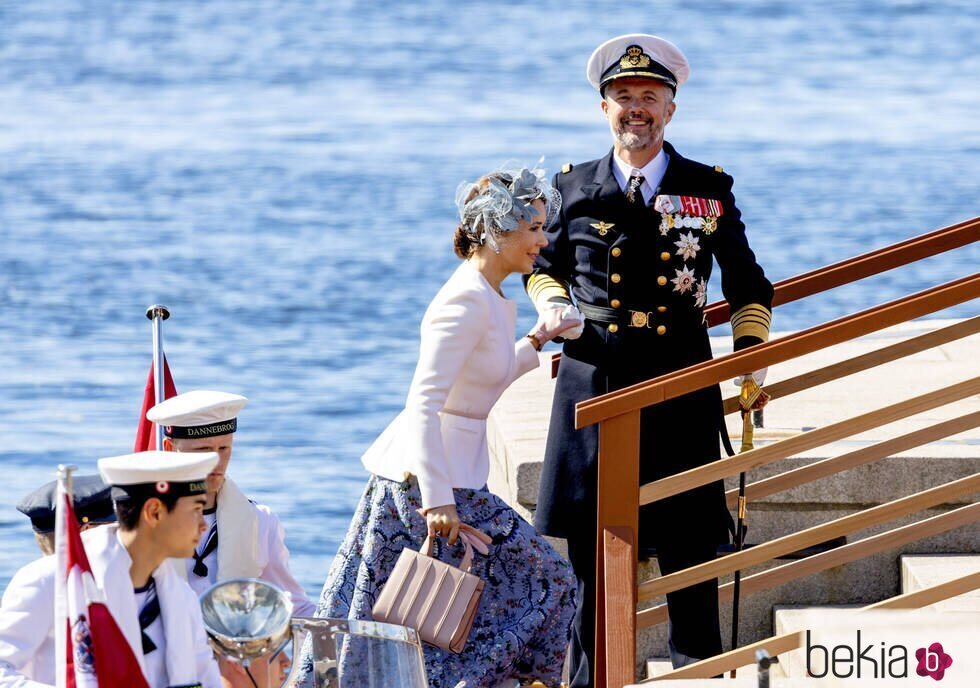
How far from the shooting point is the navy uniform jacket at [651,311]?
598 cm

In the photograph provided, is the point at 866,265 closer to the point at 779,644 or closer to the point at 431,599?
the point at 779,644

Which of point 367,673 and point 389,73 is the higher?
point 389,73

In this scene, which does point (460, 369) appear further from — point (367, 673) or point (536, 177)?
point (367, 673)

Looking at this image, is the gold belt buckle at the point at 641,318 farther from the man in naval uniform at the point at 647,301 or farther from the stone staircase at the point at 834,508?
the stone staircase at the point at 834,508

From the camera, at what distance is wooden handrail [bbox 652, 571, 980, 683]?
5.78m

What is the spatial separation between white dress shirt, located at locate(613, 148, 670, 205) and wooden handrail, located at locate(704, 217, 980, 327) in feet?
2.75

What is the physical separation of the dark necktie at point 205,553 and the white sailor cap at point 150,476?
116 cm

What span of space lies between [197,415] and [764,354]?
1.53 meters

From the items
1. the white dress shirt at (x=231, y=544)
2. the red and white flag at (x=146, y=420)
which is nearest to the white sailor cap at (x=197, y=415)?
the white dress shirt at (x=231, y=544)

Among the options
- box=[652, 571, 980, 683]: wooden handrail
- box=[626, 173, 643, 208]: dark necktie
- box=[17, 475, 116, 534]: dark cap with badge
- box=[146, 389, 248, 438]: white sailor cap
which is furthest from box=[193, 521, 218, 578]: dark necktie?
box=[626, 173, 643, 208]: dark necktie

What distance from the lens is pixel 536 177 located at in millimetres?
5707

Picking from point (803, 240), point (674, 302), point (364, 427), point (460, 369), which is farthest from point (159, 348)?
point (803, 240)

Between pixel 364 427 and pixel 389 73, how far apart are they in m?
28.6

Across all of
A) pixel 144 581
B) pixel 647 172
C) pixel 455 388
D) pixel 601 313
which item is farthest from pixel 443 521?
pixel 144 581
